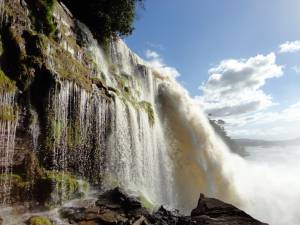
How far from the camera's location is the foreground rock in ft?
35.9

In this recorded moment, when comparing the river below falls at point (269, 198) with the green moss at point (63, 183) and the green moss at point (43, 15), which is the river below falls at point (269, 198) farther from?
the green moss at point (43, 15)

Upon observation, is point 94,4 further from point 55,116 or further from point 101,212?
point 101,212

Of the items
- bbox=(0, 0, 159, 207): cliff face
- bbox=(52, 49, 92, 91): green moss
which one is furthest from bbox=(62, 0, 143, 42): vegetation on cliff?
bbox=(52, 49, 92, 91): green moss

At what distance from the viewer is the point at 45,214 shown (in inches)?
446

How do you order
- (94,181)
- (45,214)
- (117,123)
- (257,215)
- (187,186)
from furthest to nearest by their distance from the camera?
(187,186) → (257,215) → (117,123) → (94,181) → (45,214)

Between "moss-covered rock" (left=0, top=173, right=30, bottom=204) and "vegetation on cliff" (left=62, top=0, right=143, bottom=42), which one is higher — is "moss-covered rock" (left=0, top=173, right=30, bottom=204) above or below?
below

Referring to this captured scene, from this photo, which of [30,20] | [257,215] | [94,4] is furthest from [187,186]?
[30,20]

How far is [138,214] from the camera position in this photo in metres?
11.7

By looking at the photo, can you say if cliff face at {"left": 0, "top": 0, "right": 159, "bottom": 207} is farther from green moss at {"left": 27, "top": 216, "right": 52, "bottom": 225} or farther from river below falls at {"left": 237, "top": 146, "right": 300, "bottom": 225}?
river below falls at {"left": 237, "top": 146, "right": 300, "bottom": 225}

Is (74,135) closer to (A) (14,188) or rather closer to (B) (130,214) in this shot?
(A) (14,188)

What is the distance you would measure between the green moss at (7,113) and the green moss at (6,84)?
0.60 m

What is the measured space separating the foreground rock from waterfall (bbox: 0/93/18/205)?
2193 millimetres

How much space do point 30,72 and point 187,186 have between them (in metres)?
15.0

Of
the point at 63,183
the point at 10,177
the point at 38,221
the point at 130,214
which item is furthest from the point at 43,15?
the point at 130,214
